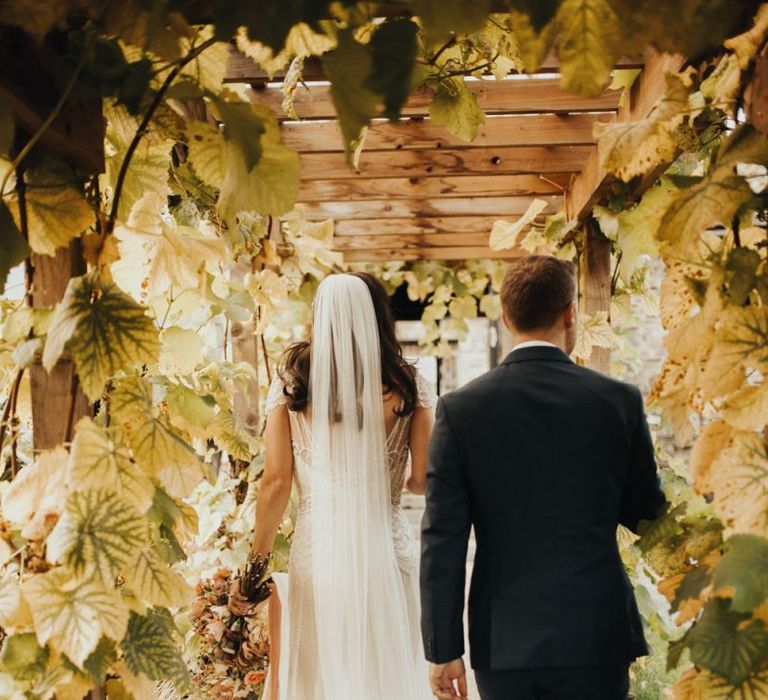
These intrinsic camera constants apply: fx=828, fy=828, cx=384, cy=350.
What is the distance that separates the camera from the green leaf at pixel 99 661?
106cm

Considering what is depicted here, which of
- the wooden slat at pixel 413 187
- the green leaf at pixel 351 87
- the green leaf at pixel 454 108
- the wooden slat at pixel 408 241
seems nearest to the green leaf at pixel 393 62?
the green leaf at pixel 351 87

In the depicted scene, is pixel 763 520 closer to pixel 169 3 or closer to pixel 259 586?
pixel 169 3

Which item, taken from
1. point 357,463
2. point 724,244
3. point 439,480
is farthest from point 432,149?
point 724,244

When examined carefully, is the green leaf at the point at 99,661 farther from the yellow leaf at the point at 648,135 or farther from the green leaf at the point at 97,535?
the yellow leaf at the point at 648,135

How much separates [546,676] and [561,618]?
0.13 meters

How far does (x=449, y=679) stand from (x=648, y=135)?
128cm

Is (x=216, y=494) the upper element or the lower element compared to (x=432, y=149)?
lower

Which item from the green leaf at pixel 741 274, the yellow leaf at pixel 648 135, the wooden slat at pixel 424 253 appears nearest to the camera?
the green leaf at pixel 741 274

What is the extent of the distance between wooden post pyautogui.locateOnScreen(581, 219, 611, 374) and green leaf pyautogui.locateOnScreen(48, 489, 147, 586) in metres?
2.51

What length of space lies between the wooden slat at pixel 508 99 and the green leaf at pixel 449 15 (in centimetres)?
191

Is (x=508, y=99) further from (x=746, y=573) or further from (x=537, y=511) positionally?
(x=746, y=573)

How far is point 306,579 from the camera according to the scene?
2559 millimetres

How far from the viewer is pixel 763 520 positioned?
3.01 ft

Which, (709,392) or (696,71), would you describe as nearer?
(709,392)
